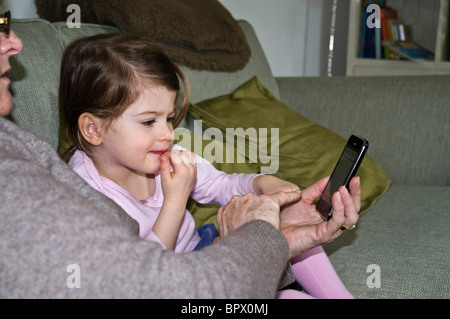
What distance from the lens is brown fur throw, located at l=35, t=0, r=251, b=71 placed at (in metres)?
1.34

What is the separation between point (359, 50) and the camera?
9.78 feet

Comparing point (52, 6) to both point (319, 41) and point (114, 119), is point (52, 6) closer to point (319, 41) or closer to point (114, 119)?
point (114, 119)

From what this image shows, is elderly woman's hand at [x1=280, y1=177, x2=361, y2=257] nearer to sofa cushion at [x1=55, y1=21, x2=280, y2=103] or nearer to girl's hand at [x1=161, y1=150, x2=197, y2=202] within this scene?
girl's hand at [x1=161, y1=150, x2=197, y2=202]

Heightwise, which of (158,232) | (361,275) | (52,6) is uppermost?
(52,6)

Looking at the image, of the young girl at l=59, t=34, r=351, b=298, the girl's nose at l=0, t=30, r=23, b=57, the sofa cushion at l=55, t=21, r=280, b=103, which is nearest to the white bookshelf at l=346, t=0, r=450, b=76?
the sofa cushion at l=55, t=21, r=280, b=103

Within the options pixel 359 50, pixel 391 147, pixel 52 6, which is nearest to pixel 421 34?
pixel 359 50

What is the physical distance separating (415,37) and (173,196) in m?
2.60

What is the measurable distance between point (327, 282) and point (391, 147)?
0.88 metres

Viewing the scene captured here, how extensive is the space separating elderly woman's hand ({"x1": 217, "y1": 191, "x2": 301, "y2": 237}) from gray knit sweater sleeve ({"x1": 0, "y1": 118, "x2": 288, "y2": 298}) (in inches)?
8.8

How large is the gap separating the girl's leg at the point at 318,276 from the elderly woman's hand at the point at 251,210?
0.16 m
